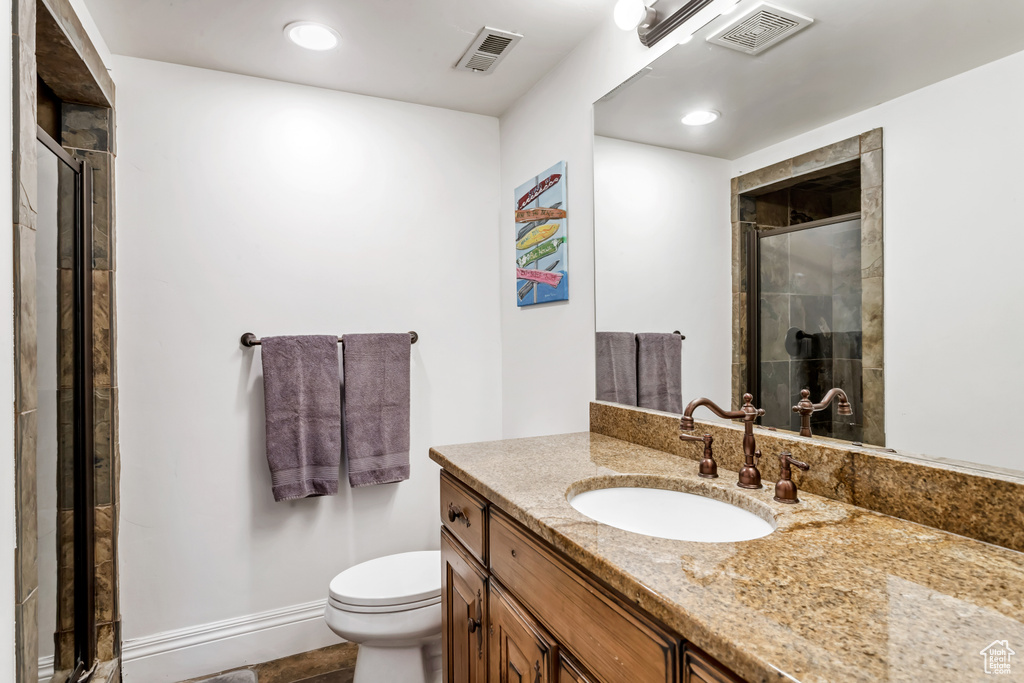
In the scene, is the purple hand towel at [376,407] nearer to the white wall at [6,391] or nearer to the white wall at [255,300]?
A: the white wall at [255,300]

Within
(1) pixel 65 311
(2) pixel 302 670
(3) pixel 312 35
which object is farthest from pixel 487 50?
(2) pixel 302 670

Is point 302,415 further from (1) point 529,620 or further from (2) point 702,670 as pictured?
(2) point 702,670

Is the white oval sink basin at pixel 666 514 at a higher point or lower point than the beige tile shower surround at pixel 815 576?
lower

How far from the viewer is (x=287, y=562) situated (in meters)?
2.11

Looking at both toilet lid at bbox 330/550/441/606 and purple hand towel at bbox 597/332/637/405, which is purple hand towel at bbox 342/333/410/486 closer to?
toilet lid at bbox 330/550/441/606

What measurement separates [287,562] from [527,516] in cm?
156

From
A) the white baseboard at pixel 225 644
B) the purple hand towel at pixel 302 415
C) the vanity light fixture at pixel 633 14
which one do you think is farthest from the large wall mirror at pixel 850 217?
the white baseboard at pixel 225 644

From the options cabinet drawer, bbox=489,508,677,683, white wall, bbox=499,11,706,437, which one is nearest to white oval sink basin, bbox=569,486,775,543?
cabinet drawer, bbox=489,508,677,683

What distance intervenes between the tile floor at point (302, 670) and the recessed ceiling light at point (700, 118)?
84.6 inches

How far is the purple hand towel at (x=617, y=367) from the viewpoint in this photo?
164 cm

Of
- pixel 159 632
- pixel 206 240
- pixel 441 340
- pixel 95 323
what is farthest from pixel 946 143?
pixel 159 632

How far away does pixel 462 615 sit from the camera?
4.47ft

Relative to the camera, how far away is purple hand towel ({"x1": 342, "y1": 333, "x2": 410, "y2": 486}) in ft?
7.00

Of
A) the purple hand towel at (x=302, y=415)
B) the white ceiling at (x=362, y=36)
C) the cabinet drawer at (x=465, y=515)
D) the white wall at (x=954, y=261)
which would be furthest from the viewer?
the purple hand towel at (x=302, y=415)
